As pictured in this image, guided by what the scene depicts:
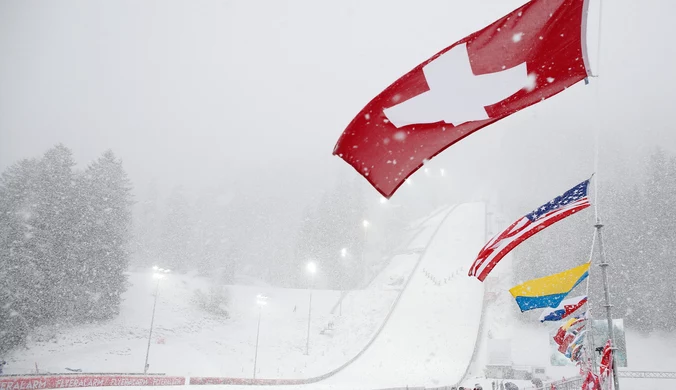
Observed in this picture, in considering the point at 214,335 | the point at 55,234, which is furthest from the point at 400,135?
the point at 214,335

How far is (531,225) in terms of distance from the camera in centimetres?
962

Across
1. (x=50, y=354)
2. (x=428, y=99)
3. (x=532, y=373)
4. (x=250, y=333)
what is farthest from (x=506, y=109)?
(x=250, y=333)

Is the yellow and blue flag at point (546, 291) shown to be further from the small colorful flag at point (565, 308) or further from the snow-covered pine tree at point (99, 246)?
the snow-covered pine tree at point (99, 246)

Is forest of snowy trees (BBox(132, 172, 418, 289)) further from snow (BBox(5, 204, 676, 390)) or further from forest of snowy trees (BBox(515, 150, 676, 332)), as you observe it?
forest of snowy trees (BBox(515, 150, 676, 332))

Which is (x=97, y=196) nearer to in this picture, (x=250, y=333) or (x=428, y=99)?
(x=250, y=333)

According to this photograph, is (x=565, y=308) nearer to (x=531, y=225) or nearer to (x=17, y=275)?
(x=531, y=225)

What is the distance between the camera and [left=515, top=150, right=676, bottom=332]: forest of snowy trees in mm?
35406

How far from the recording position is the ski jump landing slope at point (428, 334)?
109 ft

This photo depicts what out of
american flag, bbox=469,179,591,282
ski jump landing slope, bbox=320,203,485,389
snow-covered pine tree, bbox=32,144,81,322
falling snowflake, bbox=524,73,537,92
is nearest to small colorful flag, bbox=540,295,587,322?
american flag, bbox=469,179,591,282

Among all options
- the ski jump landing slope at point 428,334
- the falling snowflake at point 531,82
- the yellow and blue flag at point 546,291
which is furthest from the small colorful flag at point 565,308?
the ski jump landing slope at point 428,334

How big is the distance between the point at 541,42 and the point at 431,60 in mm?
1386

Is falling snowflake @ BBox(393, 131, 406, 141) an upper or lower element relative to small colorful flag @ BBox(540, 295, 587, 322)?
upper

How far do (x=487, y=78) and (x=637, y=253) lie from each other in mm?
41691

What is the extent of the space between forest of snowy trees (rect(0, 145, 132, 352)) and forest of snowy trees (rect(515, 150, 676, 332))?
42.1m
